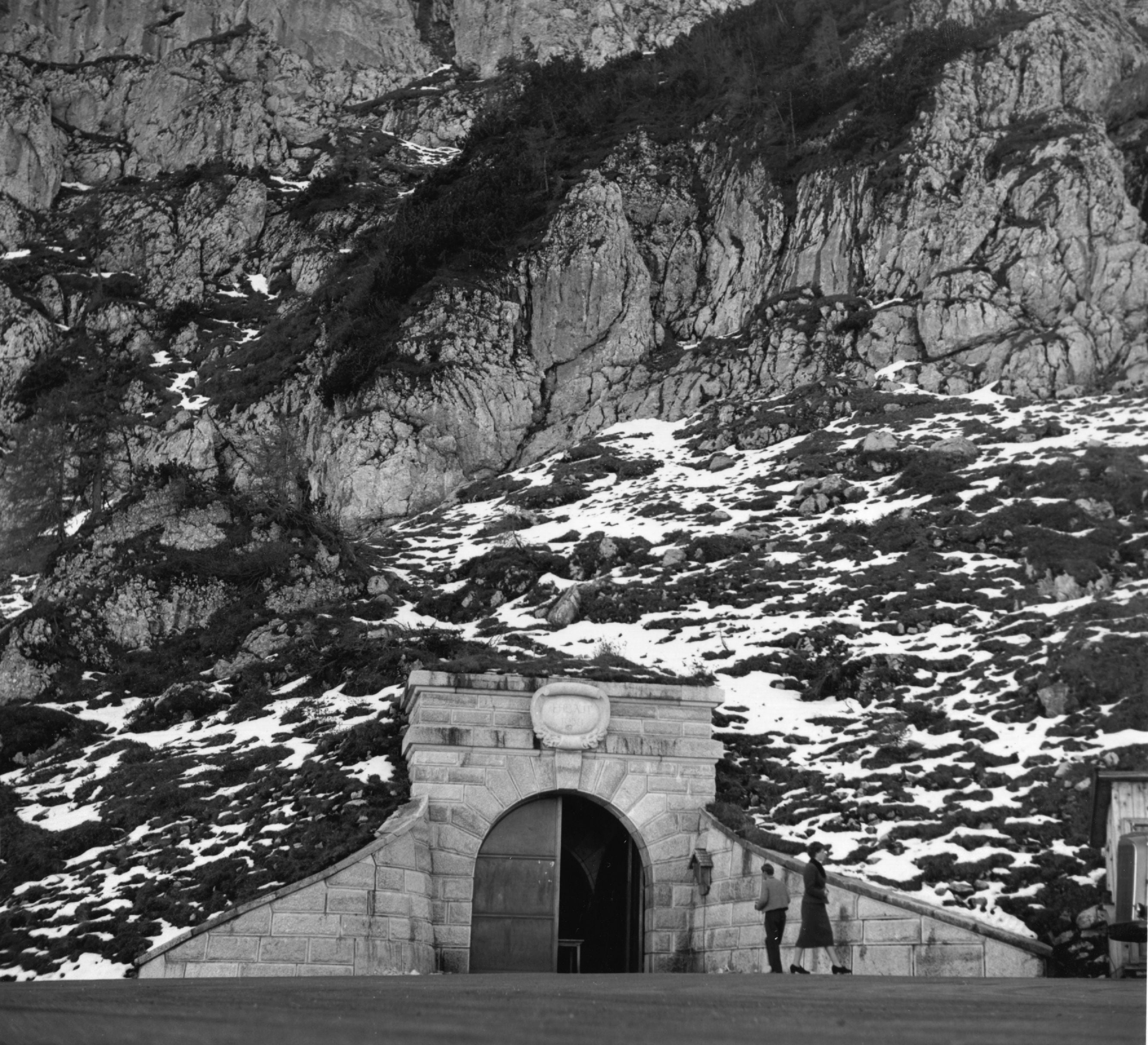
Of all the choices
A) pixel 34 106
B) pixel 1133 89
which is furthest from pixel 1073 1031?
pixel 34 106

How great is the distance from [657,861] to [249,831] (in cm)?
601

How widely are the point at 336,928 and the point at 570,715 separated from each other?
429 cm

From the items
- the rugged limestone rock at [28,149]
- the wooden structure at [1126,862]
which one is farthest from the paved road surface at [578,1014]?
the rugged limestone rock at [28,149]

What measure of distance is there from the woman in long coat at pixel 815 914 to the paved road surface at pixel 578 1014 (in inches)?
118

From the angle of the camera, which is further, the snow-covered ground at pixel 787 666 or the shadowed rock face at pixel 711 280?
the shadowed rock face at pixel 711 280

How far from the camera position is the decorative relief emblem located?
59.8ft

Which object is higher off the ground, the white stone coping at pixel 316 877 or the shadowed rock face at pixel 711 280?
the shadowed rock face at pixel 711 280

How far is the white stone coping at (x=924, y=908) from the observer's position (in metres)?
14.3

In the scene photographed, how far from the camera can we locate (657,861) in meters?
18.1

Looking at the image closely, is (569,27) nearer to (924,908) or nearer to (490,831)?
(490,831)

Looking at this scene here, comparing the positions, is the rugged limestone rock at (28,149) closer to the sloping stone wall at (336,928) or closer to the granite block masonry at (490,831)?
the granite block masonry at (490,831)

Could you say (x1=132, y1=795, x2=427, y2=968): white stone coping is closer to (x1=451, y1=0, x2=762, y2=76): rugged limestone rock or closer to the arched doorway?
the arched doorway

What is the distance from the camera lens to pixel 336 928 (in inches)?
643

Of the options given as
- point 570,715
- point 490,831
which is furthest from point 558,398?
point 490,831
